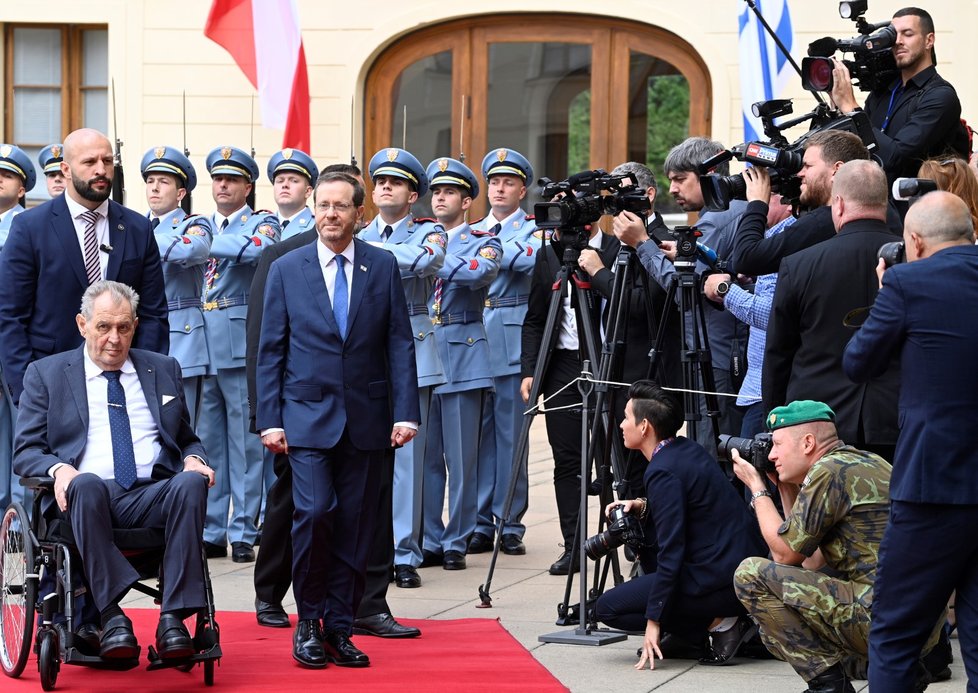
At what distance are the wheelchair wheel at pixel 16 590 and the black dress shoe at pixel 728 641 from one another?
2.41 meters

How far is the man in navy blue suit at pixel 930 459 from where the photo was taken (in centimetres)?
444

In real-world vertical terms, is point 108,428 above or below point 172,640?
above

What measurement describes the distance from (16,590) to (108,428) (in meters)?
0.66

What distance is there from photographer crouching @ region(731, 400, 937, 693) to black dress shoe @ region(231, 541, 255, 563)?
3412 millimetres

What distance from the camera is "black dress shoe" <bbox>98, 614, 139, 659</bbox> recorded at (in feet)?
18.0

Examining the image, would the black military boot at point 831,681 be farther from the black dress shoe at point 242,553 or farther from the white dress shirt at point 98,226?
the black dress shoe at point 242,553

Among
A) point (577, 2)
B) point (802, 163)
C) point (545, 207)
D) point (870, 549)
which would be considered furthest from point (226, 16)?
point (870, 549)

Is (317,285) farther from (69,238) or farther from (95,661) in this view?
(95,661)

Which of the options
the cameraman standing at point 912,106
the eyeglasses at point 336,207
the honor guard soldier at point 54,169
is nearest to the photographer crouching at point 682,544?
the eyeglasses at point 336,207

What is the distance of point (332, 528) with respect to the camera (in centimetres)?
602

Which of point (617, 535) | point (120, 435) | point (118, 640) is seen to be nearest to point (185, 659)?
point (118, 640)

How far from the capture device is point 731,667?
5.92 metres

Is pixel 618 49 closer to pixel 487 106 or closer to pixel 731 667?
pixel 487 106

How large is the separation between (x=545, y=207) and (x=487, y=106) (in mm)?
7286
